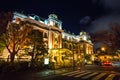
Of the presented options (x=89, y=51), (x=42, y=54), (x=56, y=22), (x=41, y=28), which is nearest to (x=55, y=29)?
(x=56, y=22)

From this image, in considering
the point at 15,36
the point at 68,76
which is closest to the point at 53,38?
the point at 15,36

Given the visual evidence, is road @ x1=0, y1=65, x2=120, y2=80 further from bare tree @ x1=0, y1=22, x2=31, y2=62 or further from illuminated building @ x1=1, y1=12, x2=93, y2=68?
illuminated building @ x1=1, y1=12, x2=93, y2=68

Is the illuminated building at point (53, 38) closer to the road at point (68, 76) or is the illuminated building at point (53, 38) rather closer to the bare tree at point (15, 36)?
the bare tree at point (15, 36)

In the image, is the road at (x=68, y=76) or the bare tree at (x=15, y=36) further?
the bare tree at (x=15, y=36)

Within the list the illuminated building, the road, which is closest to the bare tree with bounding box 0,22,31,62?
the road

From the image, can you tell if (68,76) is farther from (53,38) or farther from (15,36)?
(53,38)

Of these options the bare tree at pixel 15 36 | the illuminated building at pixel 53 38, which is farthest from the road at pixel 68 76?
the illuminated building at pixel 53 38

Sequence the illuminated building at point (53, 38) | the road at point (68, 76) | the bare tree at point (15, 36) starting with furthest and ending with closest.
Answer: the illuminated building at point (53, 38), the bare tree at point (15, 36), the road at point (68, 76)

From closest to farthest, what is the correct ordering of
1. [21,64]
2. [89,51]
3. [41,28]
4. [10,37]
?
[21,64]
[10,37]
[41,28]
[89,51]

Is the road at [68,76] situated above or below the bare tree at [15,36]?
below

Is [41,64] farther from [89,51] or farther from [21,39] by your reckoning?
[89,51]

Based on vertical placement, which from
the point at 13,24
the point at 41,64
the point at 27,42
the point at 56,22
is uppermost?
the point at 56,22

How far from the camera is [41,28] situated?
44.3 meters

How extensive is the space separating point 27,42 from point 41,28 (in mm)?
16522
